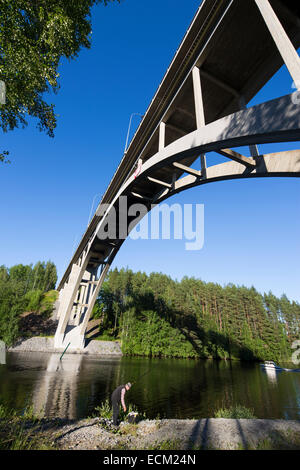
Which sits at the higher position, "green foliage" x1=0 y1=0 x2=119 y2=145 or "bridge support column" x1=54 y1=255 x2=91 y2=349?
"green foliage" x1=0 y1=0 x2=119 y2=145

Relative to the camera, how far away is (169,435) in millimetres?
4902

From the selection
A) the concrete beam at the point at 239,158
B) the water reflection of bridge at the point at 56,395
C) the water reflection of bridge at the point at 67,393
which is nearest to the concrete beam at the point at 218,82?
the concrete beam at the point at 239,158

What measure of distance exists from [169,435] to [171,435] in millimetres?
50

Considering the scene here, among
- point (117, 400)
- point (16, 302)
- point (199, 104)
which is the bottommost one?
point (117, 400)

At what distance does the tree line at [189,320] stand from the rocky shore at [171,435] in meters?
29.4

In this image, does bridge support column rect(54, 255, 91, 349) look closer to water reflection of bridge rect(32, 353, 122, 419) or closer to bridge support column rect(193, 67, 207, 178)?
water reflection of bridge rect(32, 353, 122, 419)

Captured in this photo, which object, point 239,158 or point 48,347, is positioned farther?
point 48,347

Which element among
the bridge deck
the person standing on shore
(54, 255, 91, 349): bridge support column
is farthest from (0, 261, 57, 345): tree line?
the bridge deck

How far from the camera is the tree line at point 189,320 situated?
36031 millimetres

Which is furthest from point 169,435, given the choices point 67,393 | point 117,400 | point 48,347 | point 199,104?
point 48,347

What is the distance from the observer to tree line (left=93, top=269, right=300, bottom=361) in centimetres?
3603

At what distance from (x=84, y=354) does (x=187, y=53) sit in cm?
3041

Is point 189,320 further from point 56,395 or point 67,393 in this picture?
point 56,395

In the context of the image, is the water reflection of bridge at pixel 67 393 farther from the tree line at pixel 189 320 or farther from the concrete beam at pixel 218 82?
the tree line at pixel 189 320
